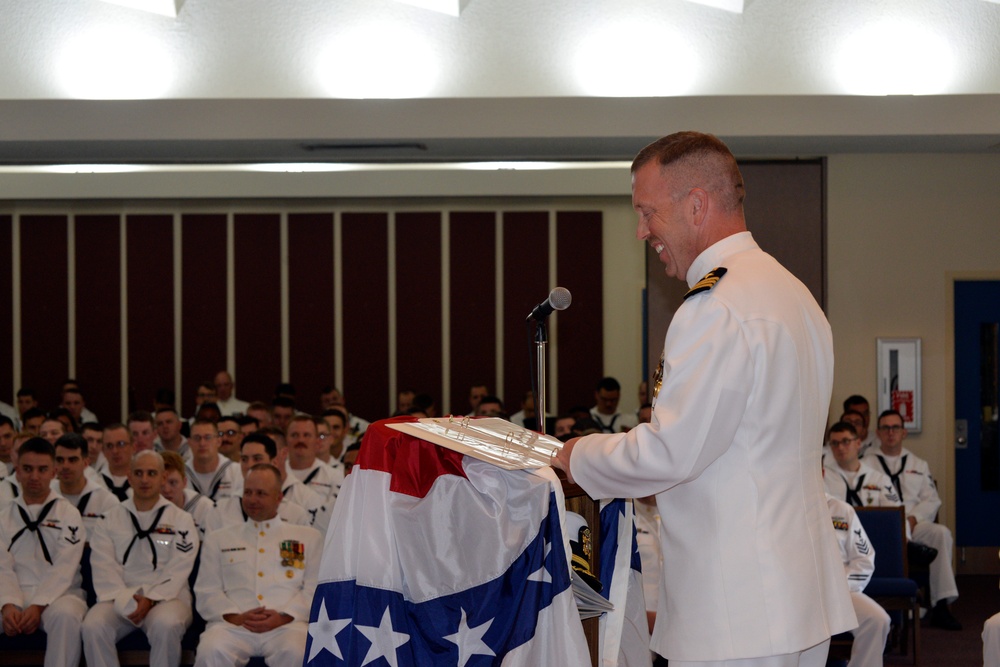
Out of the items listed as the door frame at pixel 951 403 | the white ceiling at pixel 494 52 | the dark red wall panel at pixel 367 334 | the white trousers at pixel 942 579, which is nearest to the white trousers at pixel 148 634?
the white ceiling at pixel 494 52

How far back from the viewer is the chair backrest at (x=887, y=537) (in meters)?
6.15

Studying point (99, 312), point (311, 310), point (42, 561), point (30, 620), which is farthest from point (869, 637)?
point (99, 312)

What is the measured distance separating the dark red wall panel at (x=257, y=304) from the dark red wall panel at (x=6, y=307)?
2774mm

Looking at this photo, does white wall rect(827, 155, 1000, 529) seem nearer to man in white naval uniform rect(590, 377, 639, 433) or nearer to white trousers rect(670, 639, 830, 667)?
man in white naval uniform rect(590, 377, 639, 433)

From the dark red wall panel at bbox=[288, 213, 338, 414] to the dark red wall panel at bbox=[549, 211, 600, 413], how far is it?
2.78m

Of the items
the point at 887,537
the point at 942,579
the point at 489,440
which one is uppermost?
the point at 489,440

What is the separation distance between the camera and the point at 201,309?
13.0 meters

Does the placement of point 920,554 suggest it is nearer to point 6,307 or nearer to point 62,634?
point 62,634

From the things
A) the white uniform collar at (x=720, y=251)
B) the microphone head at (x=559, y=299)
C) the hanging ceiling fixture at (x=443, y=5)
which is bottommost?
the microphone head at (x=559, y=299)

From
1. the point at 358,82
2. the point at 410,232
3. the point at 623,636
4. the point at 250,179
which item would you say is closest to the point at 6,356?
the point at 250,179

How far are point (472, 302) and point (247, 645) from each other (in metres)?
7.94

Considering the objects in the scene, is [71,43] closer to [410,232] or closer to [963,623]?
[410,232]

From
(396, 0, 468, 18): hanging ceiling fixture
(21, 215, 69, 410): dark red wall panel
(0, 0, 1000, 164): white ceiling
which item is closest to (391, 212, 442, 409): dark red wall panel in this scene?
(21, 215, 69, 410): dark red wall panel

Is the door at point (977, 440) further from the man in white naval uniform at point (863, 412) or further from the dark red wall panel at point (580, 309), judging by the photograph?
the dark red wall panel at point (580, 309)
